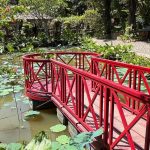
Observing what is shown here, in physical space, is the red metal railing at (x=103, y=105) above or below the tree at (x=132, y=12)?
below

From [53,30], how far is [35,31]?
161 cm

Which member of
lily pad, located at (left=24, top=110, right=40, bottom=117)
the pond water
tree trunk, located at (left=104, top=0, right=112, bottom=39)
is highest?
tree trunk, located at (left=104, top=0, right=112, bottom=39)

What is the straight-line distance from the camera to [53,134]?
5879mm

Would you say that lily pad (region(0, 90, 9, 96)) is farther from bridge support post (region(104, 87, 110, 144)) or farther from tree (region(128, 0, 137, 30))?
tree (region(128, 0, 137, 30))

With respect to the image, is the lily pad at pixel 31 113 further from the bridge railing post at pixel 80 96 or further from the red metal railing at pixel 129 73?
the bridge railing post at pixel 80 96

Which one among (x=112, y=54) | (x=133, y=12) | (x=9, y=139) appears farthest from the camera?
(x=133, y=12)

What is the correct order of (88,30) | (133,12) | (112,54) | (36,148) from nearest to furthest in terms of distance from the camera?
(36,148) → (112,54) → (133,12) → (88,30)

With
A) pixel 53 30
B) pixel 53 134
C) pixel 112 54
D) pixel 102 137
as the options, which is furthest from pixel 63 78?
pixel 53 30

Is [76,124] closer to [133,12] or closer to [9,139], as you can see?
[9,139]

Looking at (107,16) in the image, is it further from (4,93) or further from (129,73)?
(129,73)

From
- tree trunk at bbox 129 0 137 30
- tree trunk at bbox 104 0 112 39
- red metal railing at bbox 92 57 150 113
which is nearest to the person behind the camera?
red metal railing at bbox 92 57 150 113

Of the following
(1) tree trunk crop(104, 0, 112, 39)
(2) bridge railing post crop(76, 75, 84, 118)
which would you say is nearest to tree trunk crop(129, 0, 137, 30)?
(1) tree trunk crop(104, 0, 112, 39)

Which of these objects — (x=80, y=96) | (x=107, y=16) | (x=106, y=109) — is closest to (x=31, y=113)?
(x=80, y=96)

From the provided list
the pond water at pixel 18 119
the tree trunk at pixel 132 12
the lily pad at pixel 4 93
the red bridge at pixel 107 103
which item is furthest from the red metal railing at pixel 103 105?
the tree trunk at pixel 132 12
